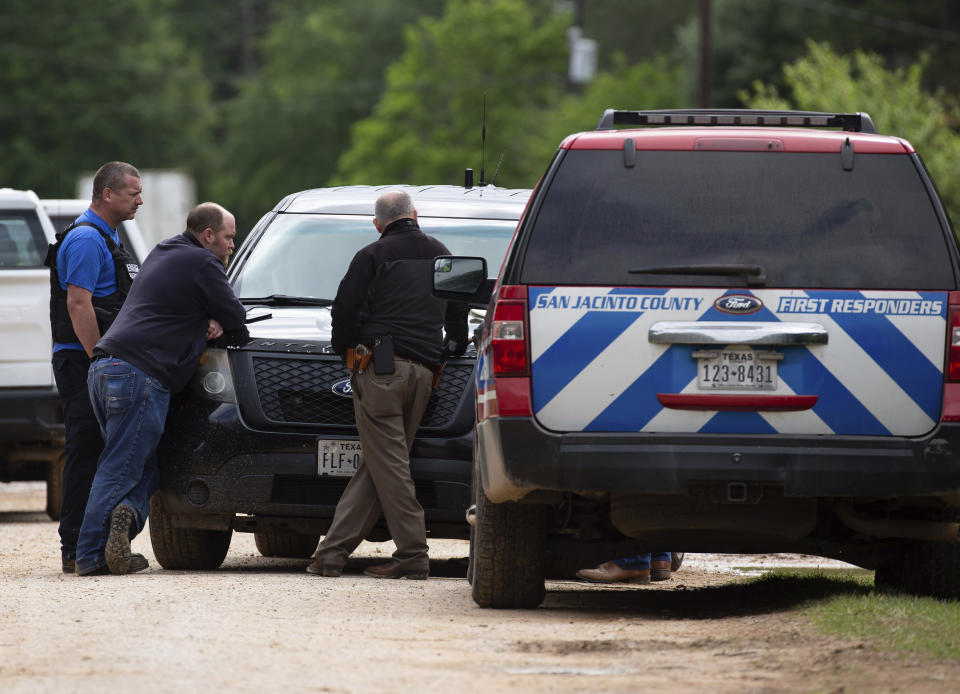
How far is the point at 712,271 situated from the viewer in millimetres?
7238

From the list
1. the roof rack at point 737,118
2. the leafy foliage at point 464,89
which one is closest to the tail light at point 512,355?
the roof rack at point 737,118

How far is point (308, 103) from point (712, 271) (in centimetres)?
7561

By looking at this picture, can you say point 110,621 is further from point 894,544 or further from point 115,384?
point 894,544

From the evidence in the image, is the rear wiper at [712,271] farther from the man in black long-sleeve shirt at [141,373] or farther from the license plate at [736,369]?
the man in black long-sleeve shirt at [141,373]

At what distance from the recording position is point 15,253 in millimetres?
14148

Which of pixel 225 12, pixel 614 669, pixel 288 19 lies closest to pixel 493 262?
pixel 614 669

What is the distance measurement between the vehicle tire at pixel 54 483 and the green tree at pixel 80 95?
5380cm

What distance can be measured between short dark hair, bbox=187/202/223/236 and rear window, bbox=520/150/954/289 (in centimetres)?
310

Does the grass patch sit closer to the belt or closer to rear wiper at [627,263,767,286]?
rear wiper at [627,263,767,286]

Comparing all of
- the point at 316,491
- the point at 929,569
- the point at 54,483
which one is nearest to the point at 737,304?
the point at 929,569

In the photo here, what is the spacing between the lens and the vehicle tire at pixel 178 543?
998cm

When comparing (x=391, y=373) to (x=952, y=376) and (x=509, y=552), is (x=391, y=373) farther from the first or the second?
(x=952, y=376)

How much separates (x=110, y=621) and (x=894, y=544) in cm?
306

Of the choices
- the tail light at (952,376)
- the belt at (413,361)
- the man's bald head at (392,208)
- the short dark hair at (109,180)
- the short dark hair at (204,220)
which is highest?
the short dark hair at (109,180)
